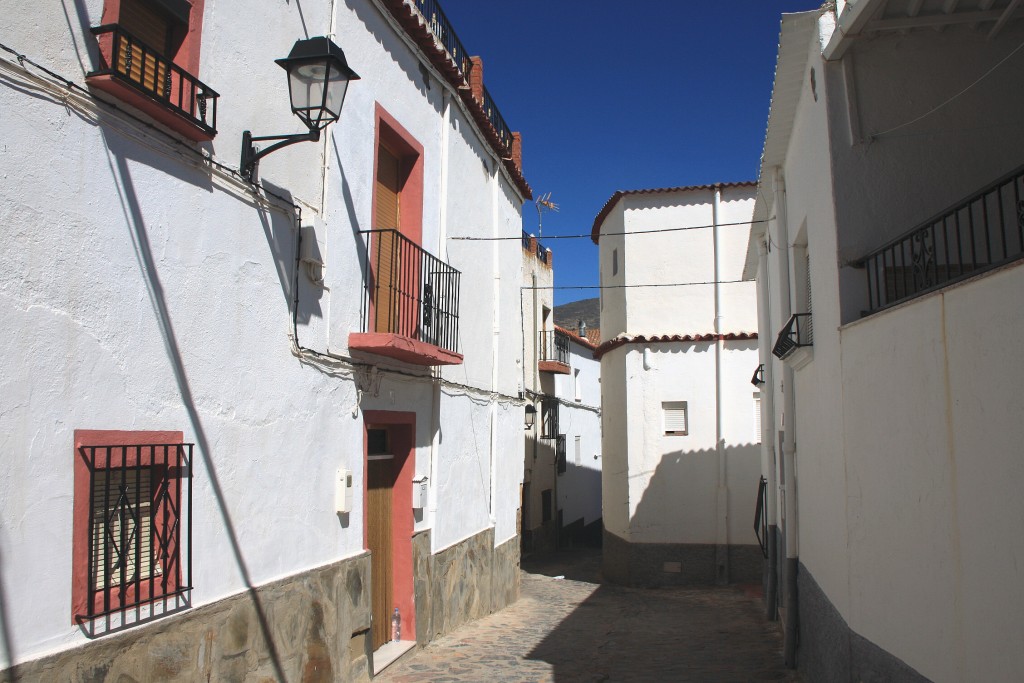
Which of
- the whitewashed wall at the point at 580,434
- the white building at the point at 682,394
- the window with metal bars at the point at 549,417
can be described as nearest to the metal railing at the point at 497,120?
the white building at the point at 682,394

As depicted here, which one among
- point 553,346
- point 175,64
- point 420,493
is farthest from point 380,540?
point 553,346

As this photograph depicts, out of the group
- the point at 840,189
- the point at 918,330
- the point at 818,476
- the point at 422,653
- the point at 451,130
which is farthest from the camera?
the point at 451,130

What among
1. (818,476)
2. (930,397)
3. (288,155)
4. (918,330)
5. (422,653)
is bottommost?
(422,653)

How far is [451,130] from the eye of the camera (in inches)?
394

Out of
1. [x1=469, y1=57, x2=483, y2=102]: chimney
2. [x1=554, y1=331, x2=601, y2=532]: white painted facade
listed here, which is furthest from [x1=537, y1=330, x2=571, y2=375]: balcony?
[x1=469, y1=57, x2=483, y2=102]: chimney

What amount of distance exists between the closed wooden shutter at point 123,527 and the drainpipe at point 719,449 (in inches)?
485

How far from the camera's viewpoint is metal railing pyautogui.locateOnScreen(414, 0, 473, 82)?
945cm

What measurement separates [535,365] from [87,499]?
1625 centimetres

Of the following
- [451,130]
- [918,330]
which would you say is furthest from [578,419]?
[918,330]

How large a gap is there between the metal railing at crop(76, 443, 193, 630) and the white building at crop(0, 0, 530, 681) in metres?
0.02

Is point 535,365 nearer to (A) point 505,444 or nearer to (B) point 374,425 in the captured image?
(A) point 505,444

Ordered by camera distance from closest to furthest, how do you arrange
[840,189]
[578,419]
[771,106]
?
[840,189] < [771,106] < [578,419]

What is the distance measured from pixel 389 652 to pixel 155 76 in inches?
220

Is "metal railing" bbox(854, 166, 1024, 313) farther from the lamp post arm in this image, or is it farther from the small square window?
the small square window
